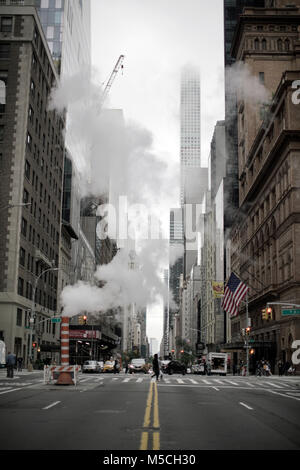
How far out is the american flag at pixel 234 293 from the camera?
5238 cm

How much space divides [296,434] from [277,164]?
51045 mm

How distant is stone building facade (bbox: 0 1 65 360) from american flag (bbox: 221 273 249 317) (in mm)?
19897

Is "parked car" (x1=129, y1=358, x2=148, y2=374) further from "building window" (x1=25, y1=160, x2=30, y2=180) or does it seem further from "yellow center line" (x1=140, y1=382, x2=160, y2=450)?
"yellow center line" (x1=140, y1=382, x2=160, y2=450)

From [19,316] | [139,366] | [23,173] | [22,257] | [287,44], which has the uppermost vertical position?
[287,44]

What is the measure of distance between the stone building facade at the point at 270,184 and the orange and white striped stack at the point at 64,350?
17.7 metres

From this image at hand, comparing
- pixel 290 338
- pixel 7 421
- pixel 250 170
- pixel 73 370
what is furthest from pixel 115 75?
pixel 7 421

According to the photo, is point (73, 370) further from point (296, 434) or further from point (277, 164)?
point (277, 164)

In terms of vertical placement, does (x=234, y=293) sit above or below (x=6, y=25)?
below

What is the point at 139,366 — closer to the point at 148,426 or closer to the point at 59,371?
the point at 59,371

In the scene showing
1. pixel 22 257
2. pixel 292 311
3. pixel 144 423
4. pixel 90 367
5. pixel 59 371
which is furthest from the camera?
pixel 22 257

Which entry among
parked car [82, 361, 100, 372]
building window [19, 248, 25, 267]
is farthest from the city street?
building window [19, 248, 25, 267]

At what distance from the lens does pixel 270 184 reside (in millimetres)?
65312

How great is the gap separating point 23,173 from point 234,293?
28.2 meters

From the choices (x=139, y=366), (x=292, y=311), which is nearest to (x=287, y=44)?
(x=139, y=366)
